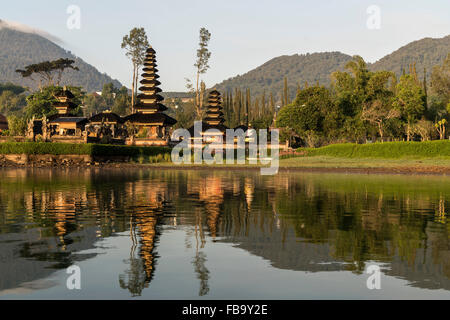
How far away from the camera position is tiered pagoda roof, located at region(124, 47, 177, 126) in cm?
9181

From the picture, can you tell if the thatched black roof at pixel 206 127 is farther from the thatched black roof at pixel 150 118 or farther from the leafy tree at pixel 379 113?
the leafy tree at pixel 379 113

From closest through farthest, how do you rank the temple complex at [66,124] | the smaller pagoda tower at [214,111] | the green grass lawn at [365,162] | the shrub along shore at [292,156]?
the green grass lawn at [365,162]
the shrub along shore at [292,156]
the temple complex at [66,124]
the smaller pagoda tower at [214,111]

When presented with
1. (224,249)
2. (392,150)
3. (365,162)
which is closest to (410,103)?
(392,150)

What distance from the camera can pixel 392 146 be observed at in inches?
2306

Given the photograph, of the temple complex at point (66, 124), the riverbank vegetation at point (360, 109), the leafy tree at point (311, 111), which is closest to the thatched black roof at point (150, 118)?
the temple complex at point (66, 124)

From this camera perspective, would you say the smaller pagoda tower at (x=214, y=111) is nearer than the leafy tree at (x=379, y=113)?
No

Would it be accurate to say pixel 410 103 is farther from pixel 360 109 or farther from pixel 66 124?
pixel 66 124

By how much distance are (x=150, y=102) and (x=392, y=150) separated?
51009mm

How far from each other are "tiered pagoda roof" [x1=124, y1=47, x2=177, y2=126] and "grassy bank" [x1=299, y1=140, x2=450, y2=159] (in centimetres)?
3514

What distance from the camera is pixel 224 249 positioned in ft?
35.8

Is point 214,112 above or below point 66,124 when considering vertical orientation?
above

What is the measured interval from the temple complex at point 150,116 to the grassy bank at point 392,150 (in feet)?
110

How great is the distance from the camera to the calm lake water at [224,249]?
7.73 m

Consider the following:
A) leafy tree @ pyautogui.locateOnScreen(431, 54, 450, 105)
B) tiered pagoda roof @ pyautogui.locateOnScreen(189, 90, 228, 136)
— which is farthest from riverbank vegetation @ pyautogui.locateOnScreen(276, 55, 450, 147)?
tiered pagoda roof @ pyautogui.locateOnScreen(189, 90, 228, 136)
